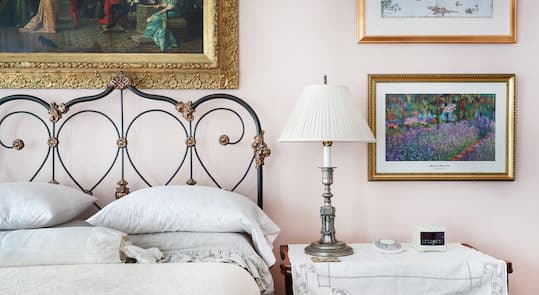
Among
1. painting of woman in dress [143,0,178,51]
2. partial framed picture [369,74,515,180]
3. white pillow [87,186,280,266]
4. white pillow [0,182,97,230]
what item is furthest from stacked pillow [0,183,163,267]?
partial framed picture [369,74,515,180]

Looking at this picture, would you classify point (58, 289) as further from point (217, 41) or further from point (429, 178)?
point (429, 178)

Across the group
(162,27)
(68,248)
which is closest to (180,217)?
(68,248)

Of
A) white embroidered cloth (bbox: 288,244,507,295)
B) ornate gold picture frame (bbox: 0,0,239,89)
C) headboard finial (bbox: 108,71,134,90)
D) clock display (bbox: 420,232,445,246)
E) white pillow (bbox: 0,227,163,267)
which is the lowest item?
white embroidered cloth (bbox: 288,244,507,295)

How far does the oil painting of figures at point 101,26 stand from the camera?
2535mm

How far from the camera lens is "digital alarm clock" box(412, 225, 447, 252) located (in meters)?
2.29

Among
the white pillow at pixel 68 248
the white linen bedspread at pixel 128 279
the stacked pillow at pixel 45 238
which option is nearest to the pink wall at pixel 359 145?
the stacked pillow at pixel 45 238

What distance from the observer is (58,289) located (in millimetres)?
1566

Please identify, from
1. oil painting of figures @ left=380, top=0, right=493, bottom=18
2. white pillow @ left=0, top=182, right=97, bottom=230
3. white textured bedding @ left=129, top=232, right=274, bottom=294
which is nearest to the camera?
white textured bedding @ left=129, top=232, right=274, bottom=294

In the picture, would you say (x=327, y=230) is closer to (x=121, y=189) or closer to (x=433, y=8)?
(x=121, y=189)

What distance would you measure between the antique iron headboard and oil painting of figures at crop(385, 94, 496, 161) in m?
0.62

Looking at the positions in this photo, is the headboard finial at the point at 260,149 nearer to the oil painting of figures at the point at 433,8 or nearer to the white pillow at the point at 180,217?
the white pillow at the point at 180,217

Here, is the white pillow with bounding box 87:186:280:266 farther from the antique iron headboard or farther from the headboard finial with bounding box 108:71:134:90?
the headboard finial with bounding box 108:71:134:90

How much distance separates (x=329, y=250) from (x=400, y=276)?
291 millimetres

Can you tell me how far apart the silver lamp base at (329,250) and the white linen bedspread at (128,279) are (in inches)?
16.9
